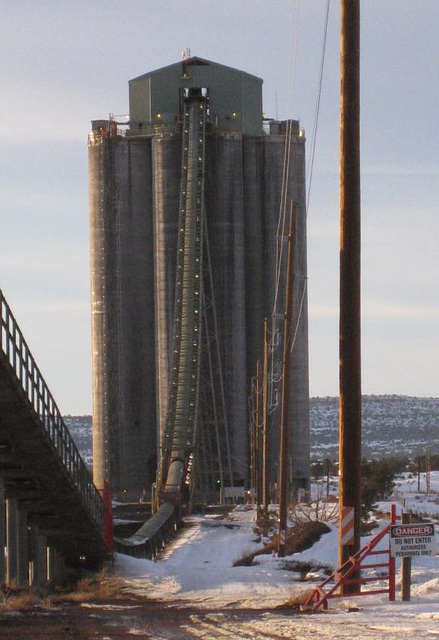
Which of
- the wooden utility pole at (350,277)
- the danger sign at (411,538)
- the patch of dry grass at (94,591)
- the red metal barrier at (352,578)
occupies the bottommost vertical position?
the patch of dry grass at (94,591)

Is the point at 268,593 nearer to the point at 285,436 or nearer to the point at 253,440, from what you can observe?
the point at 285,436

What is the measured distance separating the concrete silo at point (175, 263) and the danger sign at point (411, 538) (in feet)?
226

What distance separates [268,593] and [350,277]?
6165 millimetres

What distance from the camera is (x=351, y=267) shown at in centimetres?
2191

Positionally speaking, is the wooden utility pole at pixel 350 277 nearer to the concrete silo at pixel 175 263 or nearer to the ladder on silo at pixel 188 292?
the ladder on silo at pixel 188 292

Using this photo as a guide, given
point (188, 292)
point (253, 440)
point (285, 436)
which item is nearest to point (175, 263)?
point (188, 292)

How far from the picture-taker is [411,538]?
19.9m

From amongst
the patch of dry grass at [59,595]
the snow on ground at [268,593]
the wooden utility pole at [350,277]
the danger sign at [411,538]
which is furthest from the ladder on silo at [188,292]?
the danger sign at [411,538]

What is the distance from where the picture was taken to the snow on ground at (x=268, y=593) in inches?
649

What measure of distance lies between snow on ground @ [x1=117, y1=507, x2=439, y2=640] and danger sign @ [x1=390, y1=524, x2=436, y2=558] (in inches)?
27.3

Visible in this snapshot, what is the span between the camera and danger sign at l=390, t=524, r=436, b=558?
19844mm

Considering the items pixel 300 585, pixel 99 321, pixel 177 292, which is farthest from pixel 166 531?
pixel 99 321

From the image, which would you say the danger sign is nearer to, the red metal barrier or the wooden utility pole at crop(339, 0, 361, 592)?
the red metal barrier

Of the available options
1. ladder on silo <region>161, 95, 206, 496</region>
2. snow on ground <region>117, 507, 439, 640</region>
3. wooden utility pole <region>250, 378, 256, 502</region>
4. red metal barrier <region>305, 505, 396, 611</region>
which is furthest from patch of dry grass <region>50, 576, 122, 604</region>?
wooden utility pole <region>250, 378, 256, 502</region>
